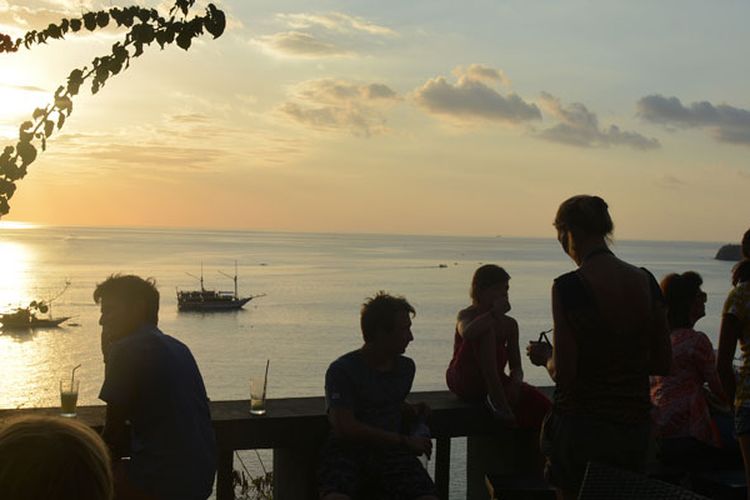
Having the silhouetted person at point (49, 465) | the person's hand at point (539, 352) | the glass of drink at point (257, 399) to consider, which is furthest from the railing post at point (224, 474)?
the silhouetted person at point (49, 465)

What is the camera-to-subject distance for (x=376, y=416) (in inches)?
191

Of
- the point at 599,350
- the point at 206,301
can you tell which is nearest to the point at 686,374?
the point at 599,350

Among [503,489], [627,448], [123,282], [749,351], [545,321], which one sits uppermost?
[123,282]

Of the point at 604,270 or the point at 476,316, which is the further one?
the point at 476,316

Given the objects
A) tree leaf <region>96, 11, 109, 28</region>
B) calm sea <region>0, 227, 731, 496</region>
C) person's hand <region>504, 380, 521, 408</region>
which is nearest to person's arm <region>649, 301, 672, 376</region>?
person's hand <region>504, 380, 521, 408</region>

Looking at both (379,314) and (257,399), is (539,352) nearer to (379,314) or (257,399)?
(379,314)

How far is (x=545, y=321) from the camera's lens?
81375 mm

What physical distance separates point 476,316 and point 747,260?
1583 millimetres

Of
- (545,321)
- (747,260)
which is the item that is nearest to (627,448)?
(747,260)

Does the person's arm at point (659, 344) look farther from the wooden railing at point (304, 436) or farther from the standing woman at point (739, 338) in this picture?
the wooden railing at point (304, 436)

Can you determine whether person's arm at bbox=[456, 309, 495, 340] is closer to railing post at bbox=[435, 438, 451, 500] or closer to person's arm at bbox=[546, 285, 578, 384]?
railing post at bbox=[435, 438, 451, 500]

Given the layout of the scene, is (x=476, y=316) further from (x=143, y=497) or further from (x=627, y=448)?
(x=143, y=497)

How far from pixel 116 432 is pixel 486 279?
7.72 feet

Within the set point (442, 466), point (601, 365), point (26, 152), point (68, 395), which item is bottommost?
point (442, 466)
